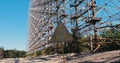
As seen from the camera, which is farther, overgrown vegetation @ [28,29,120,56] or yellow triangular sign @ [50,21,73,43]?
overgrown vegetation @ [28,29,120,56]

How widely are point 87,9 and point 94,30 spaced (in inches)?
94.1

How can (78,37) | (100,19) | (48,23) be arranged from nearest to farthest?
(100,19)
(78,37)
(48,23)

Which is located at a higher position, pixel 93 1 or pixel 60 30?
pixel 93 1

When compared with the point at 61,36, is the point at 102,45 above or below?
above

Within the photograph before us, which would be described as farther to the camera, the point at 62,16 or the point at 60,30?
the point at 62,16

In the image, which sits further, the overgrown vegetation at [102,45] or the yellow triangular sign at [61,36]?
the overgrown vegetation at [102,45]

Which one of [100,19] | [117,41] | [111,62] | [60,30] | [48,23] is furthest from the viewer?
[48,23]

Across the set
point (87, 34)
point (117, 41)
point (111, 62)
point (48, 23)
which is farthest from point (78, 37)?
point (48, 23)

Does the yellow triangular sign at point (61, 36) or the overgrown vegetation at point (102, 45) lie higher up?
the overgrown vegetation at point (102, 45)

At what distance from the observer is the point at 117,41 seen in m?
15.2

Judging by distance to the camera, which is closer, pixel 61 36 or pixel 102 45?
pixel 61 36

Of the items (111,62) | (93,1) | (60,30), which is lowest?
(111,62)

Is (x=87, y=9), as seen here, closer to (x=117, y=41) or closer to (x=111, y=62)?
(x=117, y=41)

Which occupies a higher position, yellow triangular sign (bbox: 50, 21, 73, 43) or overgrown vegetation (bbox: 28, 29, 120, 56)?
overgrown vegetation (bbox: 28, 29, 120, 56)
